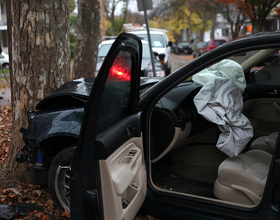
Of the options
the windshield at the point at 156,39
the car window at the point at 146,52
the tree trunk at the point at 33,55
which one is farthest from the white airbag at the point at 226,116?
the windshield at the point at 156,39

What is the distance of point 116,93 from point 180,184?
4.87ft

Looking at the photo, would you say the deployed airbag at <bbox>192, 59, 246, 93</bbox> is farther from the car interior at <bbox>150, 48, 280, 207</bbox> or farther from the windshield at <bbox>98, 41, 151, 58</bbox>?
the windshield at <bbox>98, 41, 151, 58</bbox>

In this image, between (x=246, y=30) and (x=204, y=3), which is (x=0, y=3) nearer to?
(x=204, y=3)

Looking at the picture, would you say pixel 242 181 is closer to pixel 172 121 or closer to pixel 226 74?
pixel 172 121

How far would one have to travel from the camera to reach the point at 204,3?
42.4 meters

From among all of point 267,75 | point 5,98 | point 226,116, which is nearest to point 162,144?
point 226,116

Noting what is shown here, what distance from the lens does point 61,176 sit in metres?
2.84

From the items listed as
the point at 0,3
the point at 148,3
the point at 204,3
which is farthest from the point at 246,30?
the point at 148,3

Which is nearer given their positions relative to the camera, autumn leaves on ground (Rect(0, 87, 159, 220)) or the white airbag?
the white airbag

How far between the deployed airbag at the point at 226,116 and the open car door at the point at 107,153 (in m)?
0.89

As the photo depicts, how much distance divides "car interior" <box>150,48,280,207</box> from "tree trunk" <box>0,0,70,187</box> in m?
1.41

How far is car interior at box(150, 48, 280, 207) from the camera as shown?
2650 mm

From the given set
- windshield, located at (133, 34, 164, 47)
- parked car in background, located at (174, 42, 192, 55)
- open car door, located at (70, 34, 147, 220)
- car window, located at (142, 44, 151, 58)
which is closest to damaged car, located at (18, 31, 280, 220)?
open car door, located at (70, 34, 147, 220)

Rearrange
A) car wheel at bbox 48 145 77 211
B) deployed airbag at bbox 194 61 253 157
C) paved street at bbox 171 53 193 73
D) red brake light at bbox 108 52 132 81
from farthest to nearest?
paved street at bbox 171 53 193 73
deployed airbag at bbox 194 61 253 157
car wheel at bbox 48 145 77 211
red brake light at bbox 108 52 132 81
